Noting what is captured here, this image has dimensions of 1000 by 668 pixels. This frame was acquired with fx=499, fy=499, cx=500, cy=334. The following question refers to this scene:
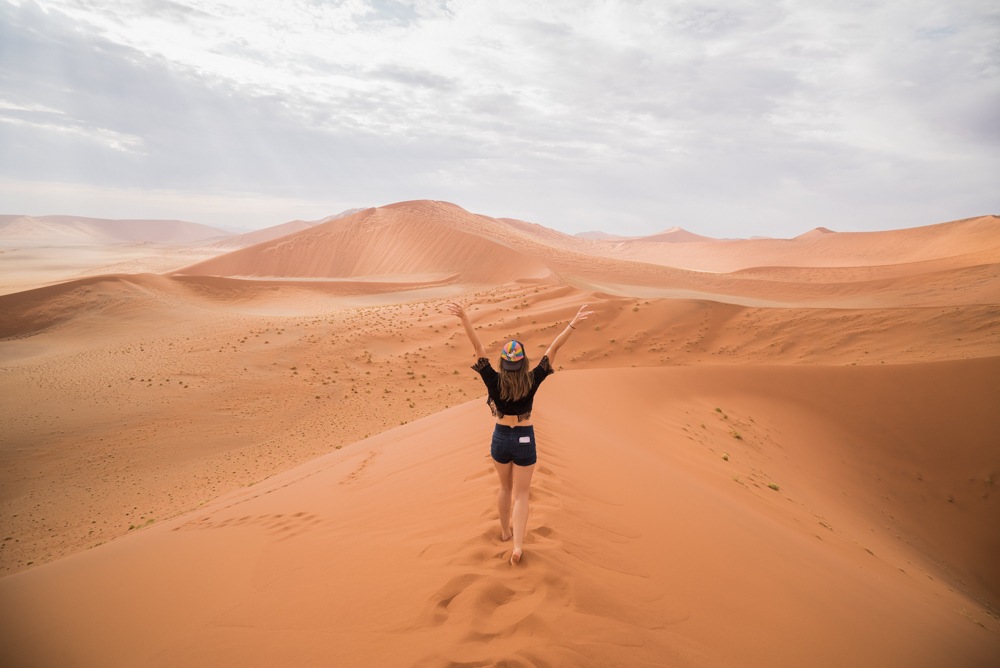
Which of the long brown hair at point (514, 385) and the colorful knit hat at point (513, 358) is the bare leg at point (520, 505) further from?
the colorful knit hat at point (513, 358)

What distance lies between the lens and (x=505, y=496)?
3592 mm

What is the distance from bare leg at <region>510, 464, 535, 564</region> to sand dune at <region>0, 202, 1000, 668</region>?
0.13 m

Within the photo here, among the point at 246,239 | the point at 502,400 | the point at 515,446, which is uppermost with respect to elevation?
the point at 246,239

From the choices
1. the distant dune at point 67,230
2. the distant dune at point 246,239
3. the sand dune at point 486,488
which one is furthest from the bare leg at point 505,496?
the distant dune at point 67,230

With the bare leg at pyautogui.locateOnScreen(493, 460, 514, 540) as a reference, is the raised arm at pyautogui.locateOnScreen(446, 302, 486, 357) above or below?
above

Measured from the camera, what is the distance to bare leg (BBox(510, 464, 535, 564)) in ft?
10.8

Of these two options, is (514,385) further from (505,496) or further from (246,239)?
(246,239)

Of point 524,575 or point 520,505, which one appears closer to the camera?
point 524,575

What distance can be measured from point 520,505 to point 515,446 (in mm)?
392

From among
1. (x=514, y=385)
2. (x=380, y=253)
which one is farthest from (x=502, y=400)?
(x=380, y=253)

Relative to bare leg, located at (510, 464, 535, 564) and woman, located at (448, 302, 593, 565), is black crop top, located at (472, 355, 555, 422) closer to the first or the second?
woman, located at (448, 302, 593, 565)

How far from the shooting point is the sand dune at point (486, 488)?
319cm

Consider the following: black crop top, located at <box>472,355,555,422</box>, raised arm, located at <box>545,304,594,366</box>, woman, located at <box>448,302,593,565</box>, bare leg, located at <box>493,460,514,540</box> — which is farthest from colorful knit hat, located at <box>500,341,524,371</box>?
bare leg, located at <box>493,460,514,540</box>

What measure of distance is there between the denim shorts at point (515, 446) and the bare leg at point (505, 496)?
52 mm
